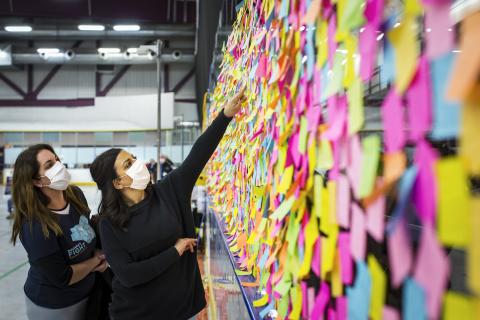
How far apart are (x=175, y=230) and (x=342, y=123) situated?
1020 millimetres

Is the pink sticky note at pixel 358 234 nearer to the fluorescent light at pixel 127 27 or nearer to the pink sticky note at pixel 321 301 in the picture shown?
the pink sticky note at pixel 321 301

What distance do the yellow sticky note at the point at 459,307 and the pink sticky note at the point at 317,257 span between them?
0.29m

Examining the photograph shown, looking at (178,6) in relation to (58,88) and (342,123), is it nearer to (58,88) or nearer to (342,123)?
(58,88)

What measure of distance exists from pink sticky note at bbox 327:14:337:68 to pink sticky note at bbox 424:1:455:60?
0.20 m

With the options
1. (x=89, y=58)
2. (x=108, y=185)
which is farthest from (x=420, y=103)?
(x=89, y=58)

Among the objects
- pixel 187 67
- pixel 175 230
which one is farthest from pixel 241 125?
pixel 187 67

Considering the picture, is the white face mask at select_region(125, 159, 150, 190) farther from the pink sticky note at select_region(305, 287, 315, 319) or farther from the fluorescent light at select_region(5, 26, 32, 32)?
the fluorescent light at select_region(5, 26, 32, 32)

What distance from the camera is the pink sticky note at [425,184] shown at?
1.09 feet

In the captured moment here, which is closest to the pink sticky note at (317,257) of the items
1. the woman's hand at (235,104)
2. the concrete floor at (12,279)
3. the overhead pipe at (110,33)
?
the woman's hand at (235,104)

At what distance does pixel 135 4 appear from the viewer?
9.63 m

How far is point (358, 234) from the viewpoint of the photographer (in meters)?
0.47

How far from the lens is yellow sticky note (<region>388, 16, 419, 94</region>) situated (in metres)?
0.36

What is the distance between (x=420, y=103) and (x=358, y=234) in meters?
0.18

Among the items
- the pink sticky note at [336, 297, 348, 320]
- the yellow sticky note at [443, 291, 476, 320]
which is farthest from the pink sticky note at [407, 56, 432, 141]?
the pink sticky note at [336, 297, 348, 320]
